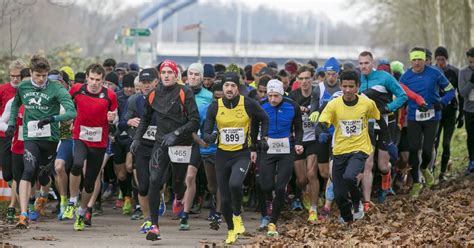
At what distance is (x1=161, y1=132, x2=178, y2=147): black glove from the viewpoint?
13195mm

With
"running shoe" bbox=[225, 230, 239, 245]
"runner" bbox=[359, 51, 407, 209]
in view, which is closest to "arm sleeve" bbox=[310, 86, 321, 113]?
"runner" bbox=[359, 51, 407, 209]

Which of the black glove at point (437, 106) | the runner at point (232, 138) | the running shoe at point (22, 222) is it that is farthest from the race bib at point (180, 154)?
the black glove at point (437, 106)

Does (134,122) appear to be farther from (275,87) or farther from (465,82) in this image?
(465,82)

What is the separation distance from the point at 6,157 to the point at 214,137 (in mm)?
3810

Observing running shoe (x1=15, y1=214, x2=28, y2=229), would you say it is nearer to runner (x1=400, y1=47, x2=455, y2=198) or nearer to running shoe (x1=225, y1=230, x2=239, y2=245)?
running shoe (x1=225, y1=230, x2=239, y2=245)

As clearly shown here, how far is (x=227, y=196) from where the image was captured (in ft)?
43.6

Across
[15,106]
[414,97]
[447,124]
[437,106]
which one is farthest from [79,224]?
[447,124]

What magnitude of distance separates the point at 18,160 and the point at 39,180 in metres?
0.83

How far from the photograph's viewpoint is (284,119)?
1422cm

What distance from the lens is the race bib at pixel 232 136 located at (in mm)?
13344

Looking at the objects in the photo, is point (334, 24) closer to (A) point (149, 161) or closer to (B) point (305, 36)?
(B) point (305, 36)

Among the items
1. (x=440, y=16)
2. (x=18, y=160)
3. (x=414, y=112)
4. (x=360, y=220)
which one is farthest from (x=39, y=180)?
(x=440, y=16)

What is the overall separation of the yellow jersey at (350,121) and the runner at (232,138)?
89 cm

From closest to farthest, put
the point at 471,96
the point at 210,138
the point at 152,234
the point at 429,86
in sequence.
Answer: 1. the point at 152,234
2. the point at 210,138
3. the point at 429,86
4. the point at 471,96
